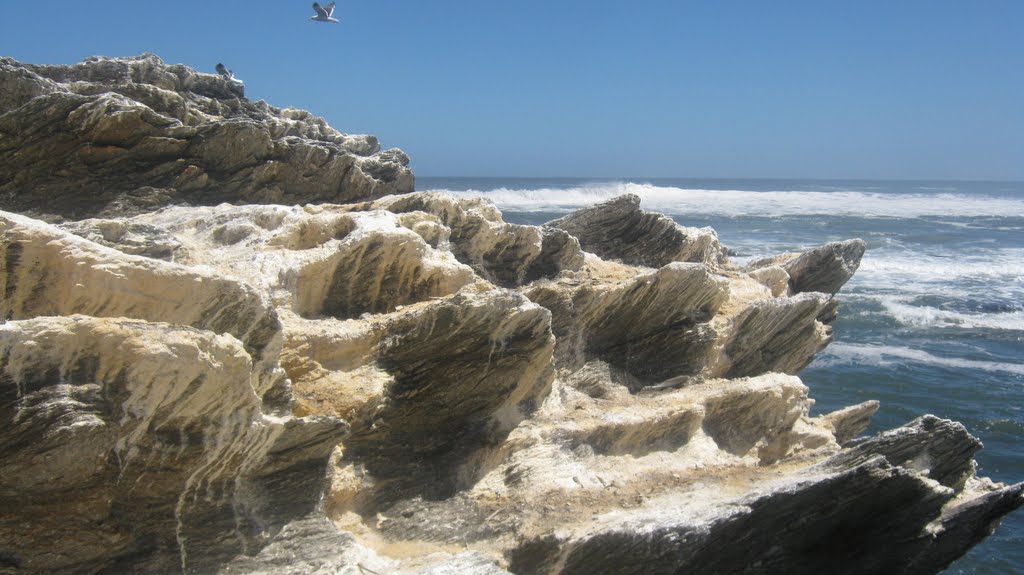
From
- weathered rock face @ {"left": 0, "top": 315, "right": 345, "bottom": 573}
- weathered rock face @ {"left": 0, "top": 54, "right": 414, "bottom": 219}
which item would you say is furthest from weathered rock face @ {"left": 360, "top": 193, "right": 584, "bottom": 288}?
weathered rock face @ {"left": 0, "top": 315, "right": 345, "bottom": 573}

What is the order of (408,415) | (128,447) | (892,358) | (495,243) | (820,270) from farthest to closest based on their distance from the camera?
(892,358) → (820,270) → (495,243) → (408,415) → (128,447)

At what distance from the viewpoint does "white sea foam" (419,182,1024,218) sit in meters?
68.5

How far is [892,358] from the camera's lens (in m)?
19.8

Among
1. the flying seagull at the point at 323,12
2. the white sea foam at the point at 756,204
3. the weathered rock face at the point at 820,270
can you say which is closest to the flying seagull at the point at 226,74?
the flying seagull at the point at 323,12

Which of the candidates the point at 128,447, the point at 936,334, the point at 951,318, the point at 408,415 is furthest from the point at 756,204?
the point at 128,447

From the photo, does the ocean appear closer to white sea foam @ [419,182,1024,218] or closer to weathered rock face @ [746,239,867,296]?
weathered rock face @ [746,239,867,296]

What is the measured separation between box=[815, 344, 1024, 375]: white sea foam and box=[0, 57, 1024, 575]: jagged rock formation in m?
8.86

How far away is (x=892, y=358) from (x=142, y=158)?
17.6 m

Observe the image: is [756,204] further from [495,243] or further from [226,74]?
[495,243]

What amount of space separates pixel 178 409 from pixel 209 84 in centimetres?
1504

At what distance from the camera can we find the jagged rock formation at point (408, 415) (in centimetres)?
485

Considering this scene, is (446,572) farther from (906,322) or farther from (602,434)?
(906,322)

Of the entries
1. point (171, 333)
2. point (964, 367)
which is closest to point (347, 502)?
point (171, 333)

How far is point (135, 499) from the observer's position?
5094 millimetres
